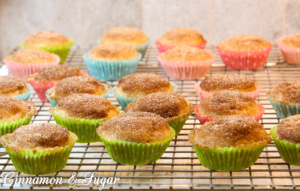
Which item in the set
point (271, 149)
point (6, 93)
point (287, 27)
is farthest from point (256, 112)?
point (287, 27)

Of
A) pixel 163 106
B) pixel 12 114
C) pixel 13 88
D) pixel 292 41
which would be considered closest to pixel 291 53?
pixel 292 41

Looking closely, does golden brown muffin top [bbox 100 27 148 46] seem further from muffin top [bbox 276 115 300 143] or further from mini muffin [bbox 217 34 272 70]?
muffin top [bbox 276 115 300 143]

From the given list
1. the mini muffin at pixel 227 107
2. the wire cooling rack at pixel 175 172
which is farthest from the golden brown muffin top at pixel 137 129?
the mini muffin at pixel 227 107

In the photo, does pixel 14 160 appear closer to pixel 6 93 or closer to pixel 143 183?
pixel 143 183

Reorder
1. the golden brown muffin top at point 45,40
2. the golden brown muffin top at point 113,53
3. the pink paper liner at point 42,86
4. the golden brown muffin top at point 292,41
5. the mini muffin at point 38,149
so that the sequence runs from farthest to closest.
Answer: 1. the golden brown muffin top at point 45,40
2. the golden brown muffin top at point 292,41
3. the golden brown muffin top at point 113,53
4. the pink paper liner at point 42,86
5. the mini muffin at point 38,149

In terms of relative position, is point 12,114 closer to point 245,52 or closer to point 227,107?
point 227,107

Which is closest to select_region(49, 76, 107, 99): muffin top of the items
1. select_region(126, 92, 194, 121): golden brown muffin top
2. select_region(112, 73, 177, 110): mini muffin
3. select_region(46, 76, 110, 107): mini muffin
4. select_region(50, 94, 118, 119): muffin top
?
select_region(46, 76, 110, 107): mini muffin

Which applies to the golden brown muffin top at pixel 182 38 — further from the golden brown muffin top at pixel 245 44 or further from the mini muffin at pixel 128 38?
the golden brown muffin top at pixel 245 44
